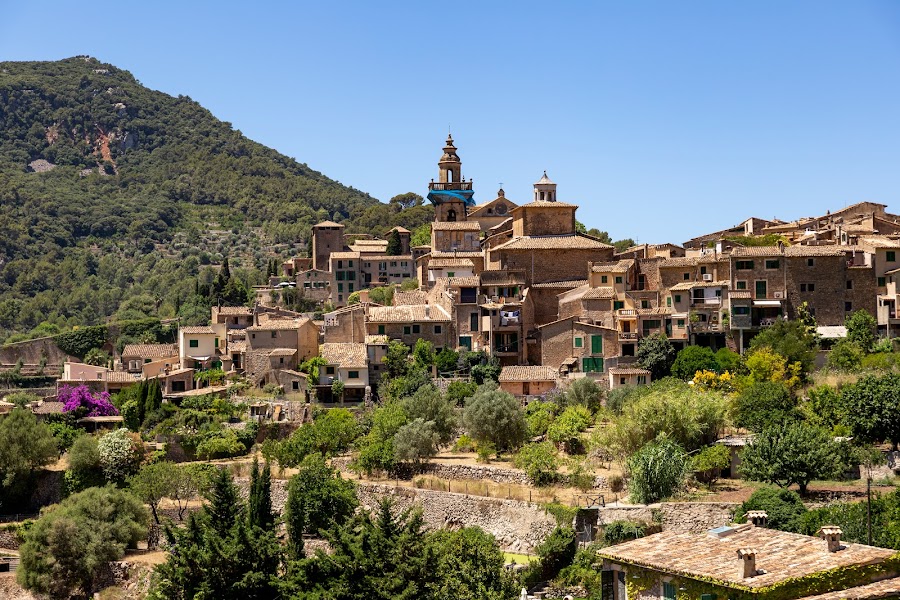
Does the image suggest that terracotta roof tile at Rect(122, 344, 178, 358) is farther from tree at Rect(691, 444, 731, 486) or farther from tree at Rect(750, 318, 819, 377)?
tree at Rect(691, 444, 731, 486)

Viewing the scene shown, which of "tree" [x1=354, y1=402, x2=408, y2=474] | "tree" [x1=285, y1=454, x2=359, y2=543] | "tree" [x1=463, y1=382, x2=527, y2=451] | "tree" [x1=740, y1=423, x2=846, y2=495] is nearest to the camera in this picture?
"tree" [x1=740, y1=423, x2=846, y2=495]

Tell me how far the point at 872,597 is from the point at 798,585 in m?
1.26

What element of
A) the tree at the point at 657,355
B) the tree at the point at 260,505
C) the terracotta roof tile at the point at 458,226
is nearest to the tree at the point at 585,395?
the tree at the point at 657,355

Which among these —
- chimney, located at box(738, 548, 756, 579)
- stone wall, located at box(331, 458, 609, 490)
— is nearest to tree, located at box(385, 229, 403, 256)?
stone wall, located at box(331, 458, 609, 490)

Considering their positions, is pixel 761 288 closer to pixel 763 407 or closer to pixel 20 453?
pixel 763 407

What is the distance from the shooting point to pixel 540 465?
39781 mm

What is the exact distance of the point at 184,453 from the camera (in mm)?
48750

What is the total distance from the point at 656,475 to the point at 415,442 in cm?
1051

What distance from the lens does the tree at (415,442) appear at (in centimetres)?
4306

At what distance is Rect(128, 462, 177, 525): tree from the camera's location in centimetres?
4400

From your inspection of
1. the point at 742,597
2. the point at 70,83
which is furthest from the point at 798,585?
the point at 70,83

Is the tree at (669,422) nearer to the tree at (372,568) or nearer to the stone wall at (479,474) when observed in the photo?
the stone wall at (479,474)

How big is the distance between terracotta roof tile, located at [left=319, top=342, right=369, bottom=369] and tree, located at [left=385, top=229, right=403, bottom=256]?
21856mm

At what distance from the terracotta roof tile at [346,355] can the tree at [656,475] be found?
17.9 m
